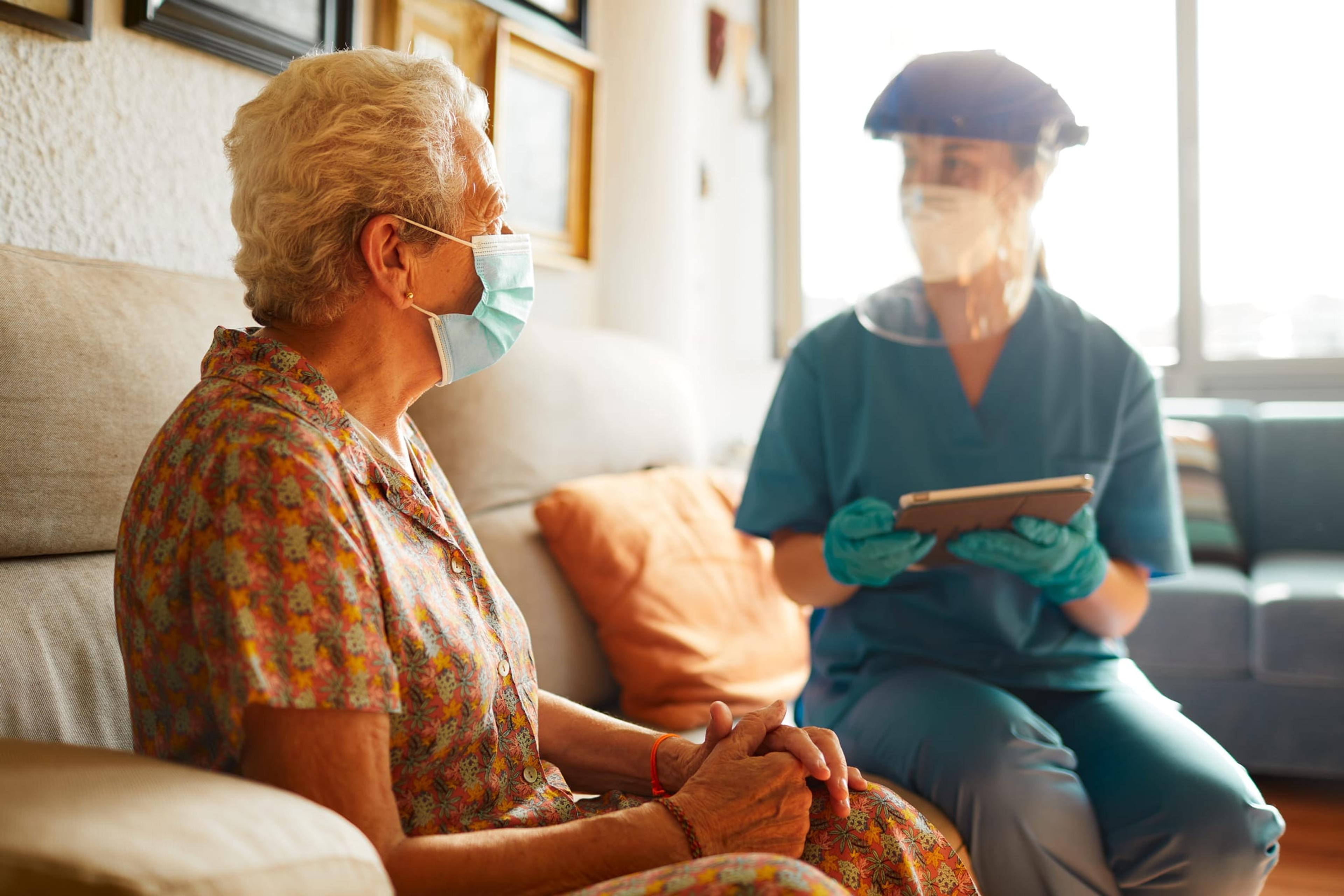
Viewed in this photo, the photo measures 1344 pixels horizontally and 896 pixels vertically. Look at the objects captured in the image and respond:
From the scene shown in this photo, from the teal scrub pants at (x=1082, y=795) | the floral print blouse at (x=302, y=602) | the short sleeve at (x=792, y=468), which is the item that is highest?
the short sleeve at (x=792, y=468)

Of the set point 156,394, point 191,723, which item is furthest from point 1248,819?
point 156,394

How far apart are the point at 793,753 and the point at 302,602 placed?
45cm

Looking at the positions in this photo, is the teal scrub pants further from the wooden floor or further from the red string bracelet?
the wooden floor

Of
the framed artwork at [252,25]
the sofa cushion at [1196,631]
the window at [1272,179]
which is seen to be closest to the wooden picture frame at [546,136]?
the framed artwork at [252,25]

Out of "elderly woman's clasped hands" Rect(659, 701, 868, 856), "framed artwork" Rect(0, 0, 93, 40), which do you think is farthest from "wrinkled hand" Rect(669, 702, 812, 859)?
"framed artwork" Rect(0, 0, 93, 40)

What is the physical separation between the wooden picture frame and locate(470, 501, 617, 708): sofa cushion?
676 mm

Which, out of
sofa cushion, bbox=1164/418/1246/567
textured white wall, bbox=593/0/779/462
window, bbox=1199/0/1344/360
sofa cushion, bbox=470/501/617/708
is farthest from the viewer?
window, bbox=1199/0/1344/360

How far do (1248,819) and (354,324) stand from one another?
1000mm

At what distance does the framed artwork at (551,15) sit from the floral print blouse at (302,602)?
1.34 metres

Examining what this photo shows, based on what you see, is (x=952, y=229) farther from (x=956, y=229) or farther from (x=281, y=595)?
(x=281, y=595)

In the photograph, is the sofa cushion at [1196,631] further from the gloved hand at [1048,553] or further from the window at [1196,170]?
the window at [1196,170]

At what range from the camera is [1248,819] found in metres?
1.06

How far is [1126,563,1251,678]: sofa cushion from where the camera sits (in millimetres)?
2199

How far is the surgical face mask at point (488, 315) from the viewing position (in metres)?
0.96
